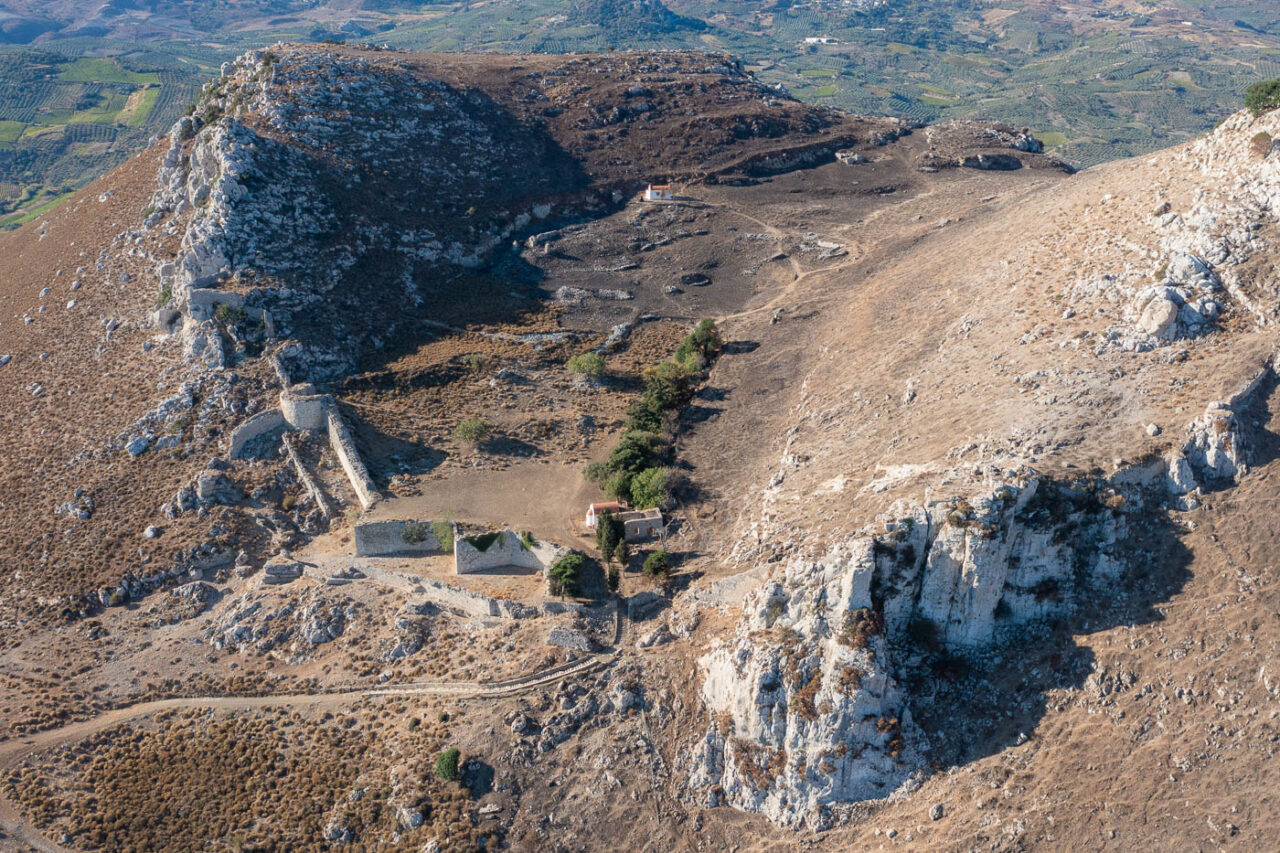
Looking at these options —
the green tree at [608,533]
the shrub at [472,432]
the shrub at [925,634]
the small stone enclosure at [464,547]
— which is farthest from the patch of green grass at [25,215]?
the shrub at [925,634]

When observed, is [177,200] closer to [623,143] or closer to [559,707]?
[623,143]

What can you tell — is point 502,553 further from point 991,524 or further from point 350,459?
point 991,524

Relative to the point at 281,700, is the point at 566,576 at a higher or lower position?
higher

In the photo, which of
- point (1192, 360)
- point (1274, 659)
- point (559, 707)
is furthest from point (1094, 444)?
point (559, 707)

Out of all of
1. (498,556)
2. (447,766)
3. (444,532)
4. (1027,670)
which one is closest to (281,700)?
(447,766)

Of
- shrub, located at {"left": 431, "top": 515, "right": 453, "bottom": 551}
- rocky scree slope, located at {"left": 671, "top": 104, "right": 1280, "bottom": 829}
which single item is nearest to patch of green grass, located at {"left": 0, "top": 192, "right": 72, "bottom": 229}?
shrub, located at {"left": 431, "top": 515, "right": 453, "bottom": 551}

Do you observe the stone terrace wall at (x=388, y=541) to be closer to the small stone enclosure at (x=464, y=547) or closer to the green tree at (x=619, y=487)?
the small stone enclosure at (x=464, y=547)
